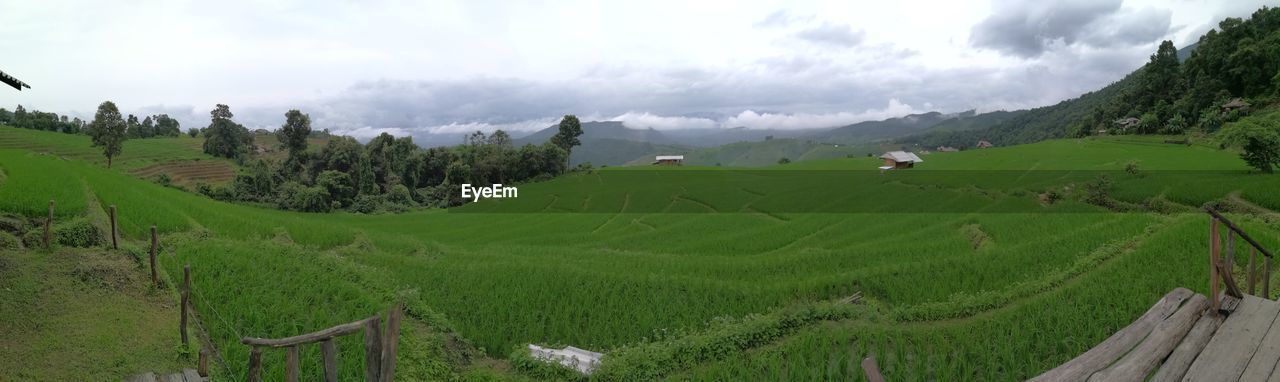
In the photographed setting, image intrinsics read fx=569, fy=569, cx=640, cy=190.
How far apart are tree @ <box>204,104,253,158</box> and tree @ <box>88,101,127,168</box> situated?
24168 mm

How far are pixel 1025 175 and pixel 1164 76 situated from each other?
115ft

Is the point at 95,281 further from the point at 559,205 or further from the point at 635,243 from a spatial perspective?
the point at 559,205

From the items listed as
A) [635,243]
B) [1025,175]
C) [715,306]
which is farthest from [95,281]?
[1025,175]

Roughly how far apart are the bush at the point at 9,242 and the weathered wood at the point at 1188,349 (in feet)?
49.1

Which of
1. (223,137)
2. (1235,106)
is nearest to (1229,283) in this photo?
(1235,106)

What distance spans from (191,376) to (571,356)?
389 cm

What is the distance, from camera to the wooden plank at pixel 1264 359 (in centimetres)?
466

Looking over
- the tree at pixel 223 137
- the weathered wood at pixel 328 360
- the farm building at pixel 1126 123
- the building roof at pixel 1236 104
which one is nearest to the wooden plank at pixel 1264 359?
the weathered wood at pixel 328 360

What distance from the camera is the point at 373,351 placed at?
4258 mm

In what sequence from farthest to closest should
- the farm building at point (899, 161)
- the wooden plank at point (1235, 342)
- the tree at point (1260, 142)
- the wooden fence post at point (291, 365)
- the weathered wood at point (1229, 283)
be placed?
1. the farm building at point (899, 161)
2. the tree at point (1260, 142)
3. the weathered wood at point (1229, 283)
4. the wooden plank at point (1235, 342)
5. the wooden fence post at point (291, 365)

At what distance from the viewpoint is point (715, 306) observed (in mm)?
9211

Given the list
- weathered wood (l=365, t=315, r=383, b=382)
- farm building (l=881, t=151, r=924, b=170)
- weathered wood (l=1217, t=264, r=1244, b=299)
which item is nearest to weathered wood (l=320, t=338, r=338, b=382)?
weathered wood (l=365, t=315, r=383, b=382)

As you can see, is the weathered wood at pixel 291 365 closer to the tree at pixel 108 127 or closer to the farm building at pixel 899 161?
the farm building at pixel 899 161

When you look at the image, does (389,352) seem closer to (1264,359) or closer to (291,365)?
(291,365)
